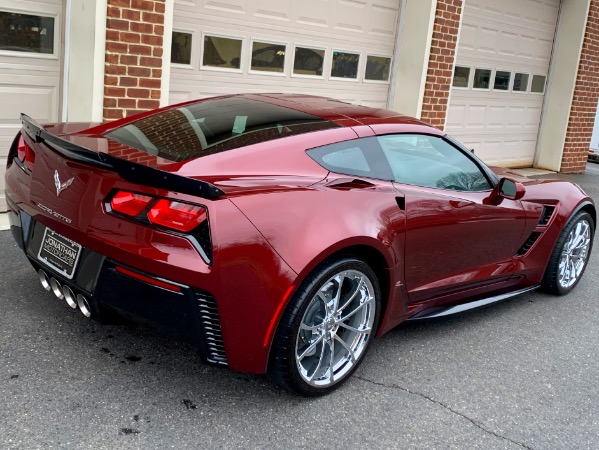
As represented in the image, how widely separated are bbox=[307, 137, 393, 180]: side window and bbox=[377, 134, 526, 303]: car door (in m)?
0.08

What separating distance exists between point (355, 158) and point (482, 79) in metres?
7.87

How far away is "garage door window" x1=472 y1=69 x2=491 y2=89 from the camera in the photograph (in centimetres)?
1066

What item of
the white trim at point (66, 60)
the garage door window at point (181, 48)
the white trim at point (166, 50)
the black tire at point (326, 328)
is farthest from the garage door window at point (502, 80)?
the black tire at point (326, 328)

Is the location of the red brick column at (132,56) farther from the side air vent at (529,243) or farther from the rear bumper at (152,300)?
the side air vent at (529,243)

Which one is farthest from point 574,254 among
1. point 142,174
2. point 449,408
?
point 142,174

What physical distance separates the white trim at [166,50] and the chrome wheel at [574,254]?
146 inches

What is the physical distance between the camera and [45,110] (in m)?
5.96

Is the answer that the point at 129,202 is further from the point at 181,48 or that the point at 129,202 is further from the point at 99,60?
the point at 181,48

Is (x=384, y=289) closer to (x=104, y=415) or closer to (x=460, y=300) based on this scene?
(x=460, y=300)

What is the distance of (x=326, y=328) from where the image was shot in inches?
132

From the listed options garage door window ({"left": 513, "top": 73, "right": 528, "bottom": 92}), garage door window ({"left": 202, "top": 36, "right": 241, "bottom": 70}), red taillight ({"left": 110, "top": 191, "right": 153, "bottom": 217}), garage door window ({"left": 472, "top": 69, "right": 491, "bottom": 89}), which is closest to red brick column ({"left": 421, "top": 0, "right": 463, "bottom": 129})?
garage door window ({"left": 472, "top": 69, "right": 491, "bottom": 89})

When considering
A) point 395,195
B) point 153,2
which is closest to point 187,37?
point 153,2

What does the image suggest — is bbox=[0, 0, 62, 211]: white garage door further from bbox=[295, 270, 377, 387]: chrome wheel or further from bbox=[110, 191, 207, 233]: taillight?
bbox=[295, 270, 377, 387]: chrome wheel

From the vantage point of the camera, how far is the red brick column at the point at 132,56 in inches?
232
